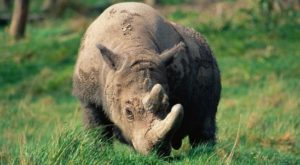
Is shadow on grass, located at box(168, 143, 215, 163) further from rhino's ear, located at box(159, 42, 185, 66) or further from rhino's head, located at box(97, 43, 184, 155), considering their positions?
rhino's ear, located at box(159, 42, 185, 66)

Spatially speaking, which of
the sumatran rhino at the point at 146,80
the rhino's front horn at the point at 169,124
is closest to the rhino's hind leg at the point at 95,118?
the sumatran rhino at the point at 146,80

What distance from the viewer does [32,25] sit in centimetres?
2469

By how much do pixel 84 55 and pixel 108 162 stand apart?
172cm

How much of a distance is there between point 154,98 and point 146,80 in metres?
0.31

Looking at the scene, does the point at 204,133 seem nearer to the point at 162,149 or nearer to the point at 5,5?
the point at 162,149

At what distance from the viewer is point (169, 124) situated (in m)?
6.08

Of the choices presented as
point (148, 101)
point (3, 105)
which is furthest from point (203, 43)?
point (3, 105)

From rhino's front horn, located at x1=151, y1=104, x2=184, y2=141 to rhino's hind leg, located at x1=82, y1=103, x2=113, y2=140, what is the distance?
119cm

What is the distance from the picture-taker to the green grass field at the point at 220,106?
6289mm

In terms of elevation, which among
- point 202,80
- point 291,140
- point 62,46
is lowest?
point 62,46

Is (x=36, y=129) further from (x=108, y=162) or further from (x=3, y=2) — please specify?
(x=3, y=2)

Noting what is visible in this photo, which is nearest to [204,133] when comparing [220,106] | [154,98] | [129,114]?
[129,114]

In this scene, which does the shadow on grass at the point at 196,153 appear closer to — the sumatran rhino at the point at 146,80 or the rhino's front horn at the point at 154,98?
the sumatran rhino at the point at 146,80

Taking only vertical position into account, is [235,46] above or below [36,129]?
below
